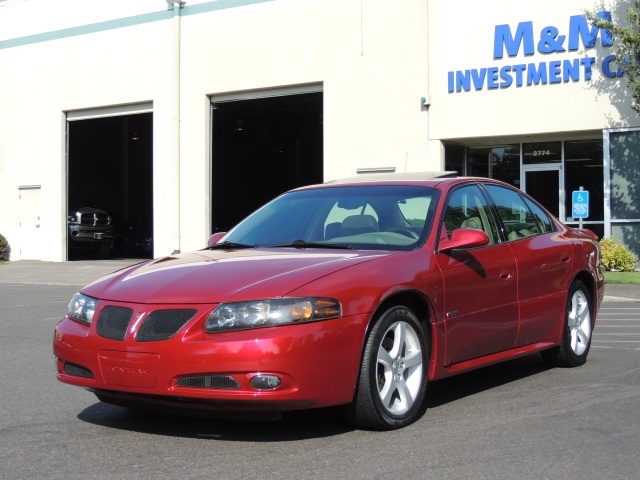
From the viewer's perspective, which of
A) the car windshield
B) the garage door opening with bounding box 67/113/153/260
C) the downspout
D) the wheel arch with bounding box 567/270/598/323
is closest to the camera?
the car windshield

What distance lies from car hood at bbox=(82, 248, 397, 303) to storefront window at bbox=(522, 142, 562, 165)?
17.8m

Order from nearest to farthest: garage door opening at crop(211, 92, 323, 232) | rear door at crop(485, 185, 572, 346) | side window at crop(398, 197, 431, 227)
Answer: side window at crop(398, 197, 431, 227)
rear door at crop(485, 185, 572, 346)
garage door opening at crop(211, 92, 323, 232)

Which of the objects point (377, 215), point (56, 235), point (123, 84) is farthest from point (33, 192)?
point (377, 215)

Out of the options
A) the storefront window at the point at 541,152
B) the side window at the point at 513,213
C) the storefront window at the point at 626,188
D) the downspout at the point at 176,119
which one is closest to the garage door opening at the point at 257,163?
the downspout at the point at 176,119

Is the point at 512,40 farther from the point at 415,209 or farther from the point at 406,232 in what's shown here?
the point at 406,232

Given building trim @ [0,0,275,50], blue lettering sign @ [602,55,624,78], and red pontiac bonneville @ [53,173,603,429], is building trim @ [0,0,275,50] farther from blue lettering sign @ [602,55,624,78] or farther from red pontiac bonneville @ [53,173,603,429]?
red pontiac bonneville @ [53,173,603,429]

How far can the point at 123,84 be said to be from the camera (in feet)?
92.4

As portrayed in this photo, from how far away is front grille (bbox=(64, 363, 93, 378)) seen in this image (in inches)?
216

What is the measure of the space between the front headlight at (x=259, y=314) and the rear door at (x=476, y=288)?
51.3 inches

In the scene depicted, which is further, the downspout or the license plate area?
the downspout

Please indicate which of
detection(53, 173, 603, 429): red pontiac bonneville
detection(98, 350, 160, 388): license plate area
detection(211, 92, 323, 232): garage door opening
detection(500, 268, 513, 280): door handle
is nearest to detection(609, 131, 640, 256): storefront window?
detection(53, 173, 603, 429): red pontiac bonneville

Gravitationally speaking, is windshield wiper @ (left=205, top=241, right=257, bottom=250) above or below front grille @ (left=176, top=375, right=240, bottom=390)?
above

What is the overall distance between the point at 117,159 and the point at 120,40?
17022 mm

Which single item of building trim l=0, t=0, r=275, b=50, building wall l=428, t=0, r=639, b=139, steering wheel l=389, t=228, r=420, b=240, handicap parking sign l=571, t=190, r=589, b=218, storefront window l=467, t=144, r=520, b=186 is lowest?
steering wheel l=389, t=228, r=420, b=240
